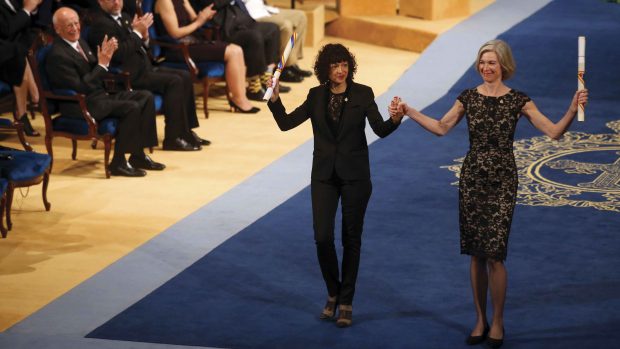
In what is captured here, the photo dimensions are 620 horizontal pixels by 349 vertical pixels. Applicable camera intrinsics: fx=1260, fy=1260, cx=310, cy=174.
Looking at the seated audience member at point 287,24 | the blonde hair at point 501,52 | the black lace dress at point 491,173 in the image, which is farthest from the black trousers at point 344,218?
the seated audience member at point 287,24

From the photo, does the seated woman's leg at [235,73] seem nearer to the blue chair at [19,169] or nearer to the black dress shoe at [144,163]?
the black dress shoe at [144,163]

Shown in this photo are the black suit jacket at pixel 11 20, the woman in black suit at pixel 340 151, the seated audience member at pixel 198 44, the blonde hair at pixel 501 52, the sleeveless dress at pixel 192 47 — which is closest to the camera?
the blonde hair at pixel 501 52

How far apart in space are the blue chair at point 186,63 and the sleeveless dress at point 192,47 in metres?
0.04

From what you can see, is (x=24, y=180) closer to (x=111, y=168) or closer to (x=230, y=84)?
(x=111, y=168)

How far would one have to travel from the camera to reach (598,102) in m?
11.1

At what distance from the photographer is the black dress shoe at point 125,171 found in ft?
29.7

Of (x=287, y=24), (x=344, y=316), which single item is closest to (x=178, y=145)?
(x=287, y=24)

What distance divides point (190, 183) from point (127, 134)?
2.08 ft

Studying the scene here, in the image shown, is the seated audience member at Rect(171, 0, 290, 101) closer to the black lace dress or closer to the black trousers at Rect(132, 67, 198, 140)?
the black trousers at Rect(132, 67, 198, 140)

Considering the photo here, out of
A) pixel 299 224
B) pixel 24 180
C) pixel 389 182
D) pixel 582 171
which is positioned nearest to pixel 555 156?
pixel 582 171

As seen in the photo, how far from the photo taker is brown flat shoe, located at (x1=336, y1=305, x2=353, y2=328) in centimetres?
597

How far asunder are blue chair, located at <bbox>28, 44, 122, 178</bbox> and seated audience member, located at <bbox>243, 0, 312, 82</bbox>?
3.17 m

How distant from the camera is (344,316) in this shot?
5980 millimetres

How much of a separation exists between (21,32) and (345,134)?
546 cm
